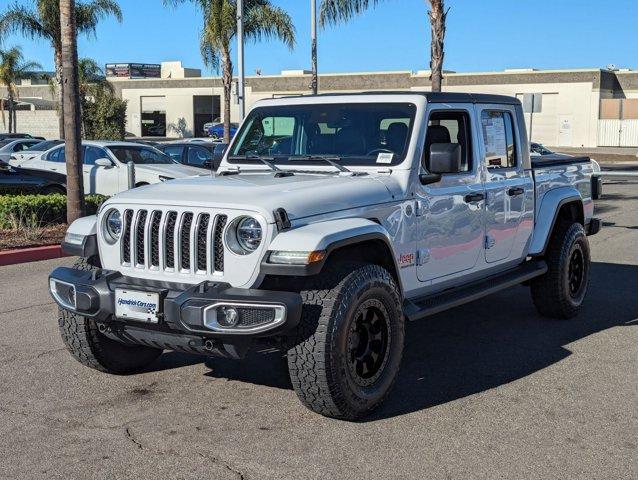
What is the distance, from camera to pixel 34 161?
18.0 m

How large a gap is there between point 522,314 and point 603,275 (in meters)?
2.56

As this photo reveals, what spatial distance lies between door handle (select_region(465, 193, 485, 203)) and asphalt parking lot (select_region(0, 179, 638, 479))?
119 centimetres

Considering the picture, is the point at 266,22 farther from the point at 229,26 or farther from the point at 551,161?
the point at 551,161

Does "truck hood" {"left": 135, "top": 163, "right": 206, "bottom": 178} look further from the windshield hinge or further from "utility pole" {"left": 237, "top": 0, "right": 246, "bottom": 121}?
the windshield hinge

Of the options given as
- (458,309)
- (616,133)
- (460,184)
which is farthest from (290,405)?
(616,133)

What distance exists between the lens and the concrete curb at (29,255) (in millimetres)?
10875

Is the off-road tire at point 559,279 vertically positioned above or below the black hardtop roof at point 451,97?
below

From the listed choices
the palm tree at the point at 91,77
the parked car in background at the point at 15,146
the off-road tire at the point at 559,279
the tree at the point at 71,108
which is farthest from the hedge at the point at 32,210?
the palm tree at the point at 91,77

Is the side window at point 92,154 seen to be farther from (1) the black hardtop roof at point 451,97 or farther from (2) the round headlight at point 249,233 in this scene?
(2) the round headlight at point 249,233

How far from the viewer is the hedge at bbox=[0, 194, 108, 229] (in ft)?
41.0

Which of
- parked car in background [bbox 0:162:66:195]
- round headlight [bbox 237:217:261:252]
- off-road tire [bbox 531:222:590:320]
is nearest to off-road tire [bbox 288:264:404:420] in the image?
round headlight [bbox 237:217:261:252]

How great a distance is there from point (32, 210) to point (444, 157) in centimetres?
898

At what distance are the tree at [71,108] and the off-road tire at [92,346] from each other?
753 cm

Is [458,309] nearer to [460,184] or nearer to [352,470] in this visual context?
[460,184]
